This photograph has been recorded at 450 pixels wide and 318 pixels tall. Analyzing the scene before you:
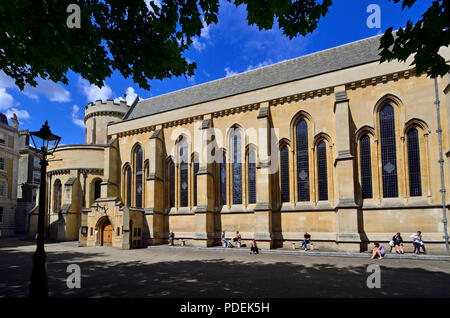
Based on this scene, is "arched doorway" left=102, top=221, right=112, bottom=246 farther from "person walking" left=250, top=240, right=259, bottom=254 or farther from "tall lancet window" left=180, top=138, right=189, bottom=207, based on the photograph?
"person walking" left=250, top=240, right=259, bottom=254

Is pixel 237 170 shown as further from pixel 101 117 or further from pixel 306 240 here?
pixel 101 117

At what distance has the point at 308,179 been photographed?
2025cm

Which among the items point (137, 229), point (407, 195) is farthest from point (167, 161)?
point (407, 195)

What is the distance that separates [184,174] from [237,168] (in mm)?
5172

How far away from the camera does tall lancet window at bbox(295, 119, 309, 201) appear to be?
2027cm

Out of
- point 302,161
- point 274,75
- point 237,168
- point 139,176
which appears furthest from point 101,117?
point 302,161

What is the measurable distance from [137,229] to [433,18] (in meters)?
23.6

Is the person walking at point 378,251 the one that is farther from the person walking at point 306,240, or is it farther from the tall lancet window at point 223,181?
the tall lancet window at point 223,181

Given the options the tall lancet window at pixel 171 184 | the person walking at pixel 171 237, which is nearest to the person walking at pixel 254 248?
the person walking at pixel 171 237

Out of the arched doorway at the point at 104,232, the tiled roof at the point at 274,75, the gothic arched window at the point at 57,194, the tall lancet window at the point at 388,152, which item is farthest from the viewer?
the gothic arched window at the point at 57,194

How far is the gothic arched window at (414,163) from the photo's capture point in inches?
673

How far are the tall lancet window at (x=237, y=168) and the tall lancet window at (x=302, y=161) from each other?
4.62m
